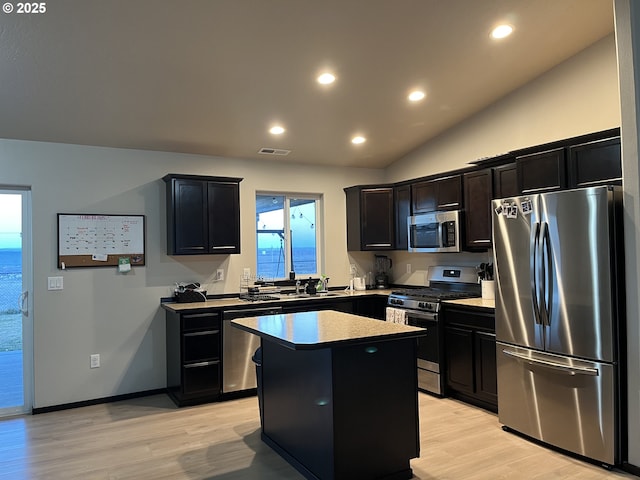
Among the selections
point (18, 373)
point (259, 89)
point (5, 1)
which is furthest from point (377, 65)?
point (18, 373)

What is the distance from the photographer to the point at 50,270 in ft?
14.4

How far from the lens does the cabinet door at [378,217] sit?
575 cm

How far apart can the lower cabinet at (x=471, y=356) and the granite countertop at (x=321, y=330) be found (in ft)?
4.28

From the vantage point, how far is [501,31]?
360cm

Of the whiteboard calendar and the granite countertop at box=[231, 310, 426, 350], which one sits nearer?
the granite countertop at box=[231, 310, 426, 350]

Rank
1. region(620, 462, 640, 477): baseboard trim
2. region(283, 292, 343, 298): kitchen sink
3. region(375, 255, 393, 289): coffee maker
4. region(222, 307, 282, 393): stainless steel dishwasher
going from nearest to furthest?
region(620, 462, 640, 477): baseboard trim → region(222, 307, 282, 393): stainless steel dishwasher → region(283, 292, 343, 298): kitchen sink → region(375, 255, 393, 289): coffee maker

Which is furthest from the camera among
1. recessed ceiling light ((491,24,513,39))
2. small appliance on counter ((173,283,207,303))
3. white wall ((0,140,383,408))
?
small appliance on counter ((173,283,207,303))

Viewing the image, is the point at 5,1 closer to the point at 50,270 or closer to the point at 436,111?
the point at 50,270

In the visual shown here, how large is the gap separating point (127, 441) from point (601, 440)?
3.30 metres

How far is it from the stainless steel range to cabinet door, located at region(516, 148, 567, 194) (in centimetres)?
131

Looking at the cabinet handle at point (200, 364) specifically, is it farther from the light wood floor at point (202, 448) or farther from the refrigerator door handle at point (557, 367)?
the refrigerator door handle at point (557, 367)

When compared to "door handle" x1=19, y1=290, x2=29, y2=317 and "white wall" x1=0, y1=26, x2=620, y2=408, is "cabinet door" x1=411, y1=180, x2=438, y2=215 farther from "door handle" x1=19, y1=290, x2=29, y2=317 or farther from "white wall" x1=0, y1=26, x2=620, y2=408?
"door handle" x1=19, y1=290, x2=29, y2=317

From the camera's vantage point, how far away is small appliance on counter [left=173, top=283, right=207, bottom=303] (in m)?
Answer: 4.81

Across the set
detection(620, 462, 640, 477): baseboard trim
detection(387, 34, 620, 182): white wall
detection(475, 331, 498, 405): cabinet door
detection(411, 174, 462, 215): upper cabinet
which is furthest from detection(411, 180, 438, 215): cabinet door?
detection(620, 462, 640, 477): baseboard trim
